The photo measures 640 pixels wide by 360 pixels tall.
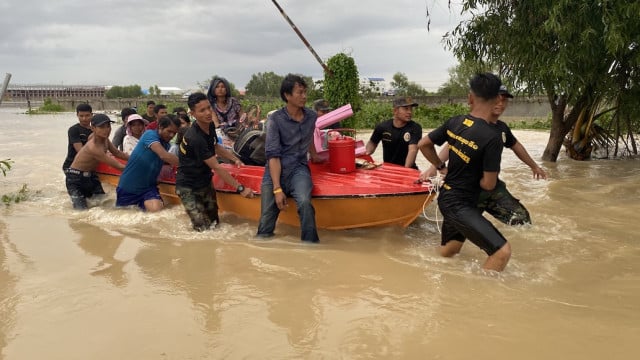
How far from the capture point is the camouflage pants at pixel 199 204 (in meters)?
5.68

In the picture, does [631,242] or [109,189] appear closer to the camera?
[631,242]

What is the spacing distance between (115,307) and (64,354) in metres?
0.67

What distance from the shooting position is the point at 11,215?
6781 millimetres

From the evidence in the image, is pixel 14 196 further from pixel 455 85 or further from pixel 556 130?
pixel 455 85

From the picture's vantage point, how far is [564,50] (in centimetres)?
797

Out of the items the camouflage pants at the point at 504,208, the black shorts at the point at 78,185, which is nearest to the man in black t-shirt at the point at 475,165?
the camouflage pants at the point at 504,208

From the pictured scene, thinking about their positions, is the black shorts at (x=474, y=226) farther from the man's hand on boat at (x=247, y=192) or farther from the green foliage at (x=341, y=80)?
the green foliage at (x=341, y=80)

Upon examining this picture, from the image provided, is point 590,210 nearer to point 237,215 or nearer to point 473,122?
point 473,122

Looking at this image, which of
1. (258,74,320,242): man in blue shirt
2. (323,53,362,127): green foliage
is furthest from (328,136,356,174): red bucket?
(323,53,362,127): green foliage

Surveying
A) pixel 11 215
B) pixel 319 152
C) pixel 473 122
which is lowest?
pixel 11 215

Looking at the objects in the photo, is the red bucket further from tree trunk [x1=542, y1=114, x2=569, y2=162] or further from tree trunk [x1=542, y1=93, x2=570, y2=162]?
tree trunk [x1=542, y1=114, x2=569, y2=162]

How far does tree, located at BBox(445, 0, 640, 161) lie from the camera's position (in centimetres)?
760

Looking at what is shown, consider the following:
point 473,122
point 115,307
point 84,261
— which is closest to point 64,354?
point 115,307

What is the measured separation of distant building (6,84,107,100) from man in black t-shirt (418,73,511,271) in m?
99.1
